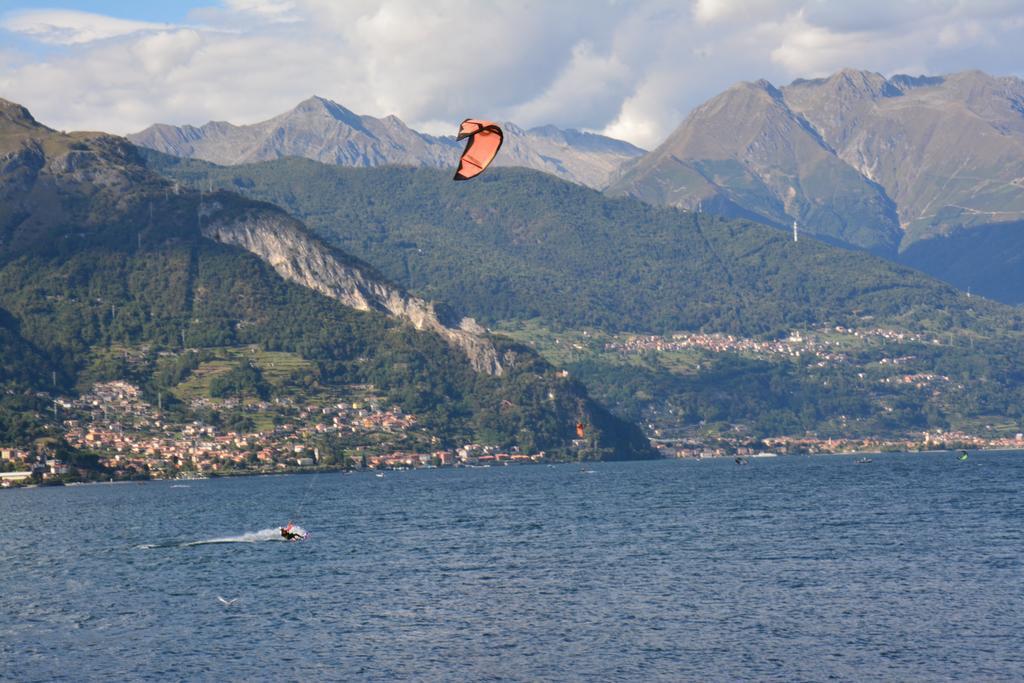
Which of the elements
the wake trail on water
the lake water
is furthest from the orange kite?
the wake trail on water

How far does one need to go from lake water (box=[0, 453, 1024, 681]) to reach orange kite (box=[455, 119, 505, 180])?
27.9 meters

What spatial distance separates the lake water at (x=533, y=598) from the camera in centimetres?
7356

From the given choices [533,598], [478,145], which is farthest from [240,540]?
[478,145]

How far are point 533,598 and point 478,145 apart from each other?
45.8 metres

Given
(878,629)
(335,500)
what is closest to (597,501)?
(335,500)

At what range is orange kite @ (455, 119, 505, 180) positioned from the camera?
5247 centimetres

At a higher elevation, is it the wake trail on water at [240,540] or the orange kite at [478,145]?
the orange kite at [478,145]

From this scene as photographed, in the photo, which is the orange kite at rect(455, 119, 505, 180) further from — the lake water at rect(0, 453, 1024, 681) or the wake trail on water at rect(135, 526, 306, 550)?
the wake trail on water at rect(135, 526, 306, 550)

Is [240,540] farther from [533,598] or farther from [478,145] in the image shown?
[478,145]

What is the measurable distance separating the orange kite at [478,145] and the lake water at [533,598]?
27.9 m

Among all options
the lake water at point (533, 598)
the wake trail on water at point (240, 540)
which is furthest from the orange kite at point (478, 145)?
the wake trail on water at point (240, 540)

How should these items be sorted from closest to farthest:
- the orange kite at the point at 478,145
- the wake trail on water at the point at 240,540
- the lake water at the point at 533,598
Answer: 1. the orange kite at the point at 478,145
2. the lake water at the point at 533,598
3. the wake trail on water at the point at 240,540

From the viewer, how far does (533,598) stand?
3691 inches

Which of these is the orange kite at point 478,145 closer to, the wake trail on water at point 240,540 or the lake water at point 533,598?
the lake water at point 533,598
